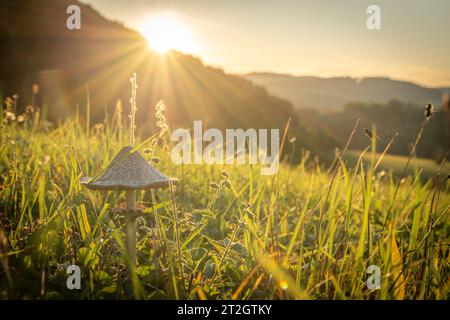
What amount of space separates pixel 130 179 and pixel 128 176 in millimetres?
21

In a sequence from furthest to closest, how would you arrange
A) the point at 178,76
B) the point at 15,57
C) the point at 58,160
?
the point at 178,76
the point at 15,57
the point at 58,160

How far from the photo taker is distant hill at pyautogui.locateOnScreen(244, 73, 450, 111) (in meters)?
75.1

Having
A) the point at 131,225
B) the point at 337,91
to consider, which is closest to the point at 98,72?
the point at 131,225

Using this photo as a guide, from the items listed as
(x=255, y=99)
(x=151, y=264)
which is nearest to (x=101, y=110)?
(x=255, y=99)

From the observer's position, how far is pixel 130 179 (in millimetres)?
1657

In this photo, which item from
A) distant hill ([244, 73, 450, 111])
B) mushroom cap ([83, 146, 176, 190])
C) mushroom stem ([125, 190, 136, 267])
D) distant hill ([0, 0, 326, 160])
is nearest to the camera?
mushroom cap ([83, 146, 176, 190])

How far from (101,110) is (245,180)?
12336mm

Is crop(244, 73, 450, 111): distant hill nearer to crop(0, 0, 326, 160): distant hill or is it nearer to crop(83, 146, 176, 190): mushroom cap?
crop(0, 0, 326, 160): distant hill

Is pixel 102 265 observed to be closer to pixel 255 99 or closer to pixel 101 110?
pixel 101 110

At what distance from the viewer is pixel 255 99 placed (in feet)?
79.0

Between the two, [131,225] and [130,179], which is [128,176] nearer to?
[130,179]

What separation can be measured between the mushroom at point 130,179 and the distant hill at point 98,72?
44.7ft

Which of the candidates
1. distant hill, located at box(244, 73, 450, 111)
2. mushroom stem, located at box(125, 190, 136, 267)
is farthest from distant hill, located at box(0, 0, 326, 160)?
distant hill, located at box(244, 73, 450, 111)

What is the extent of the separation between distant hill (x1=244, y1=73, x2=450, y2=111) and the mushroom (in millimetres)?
73124
